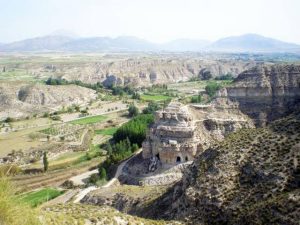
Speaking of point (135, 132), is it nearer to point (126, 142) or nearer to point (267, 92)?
point (126, 142)

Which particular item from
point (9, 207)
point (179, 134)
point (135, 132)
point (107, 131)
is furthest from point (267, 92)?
point (9, 207)

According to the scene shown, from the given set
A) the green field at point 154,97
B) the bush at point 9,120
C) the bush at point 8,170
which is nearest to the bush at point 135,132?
the bush at point 8,170

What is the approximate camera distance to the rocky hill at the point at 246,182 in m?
25.4

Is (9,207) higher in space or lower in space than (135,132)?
higher

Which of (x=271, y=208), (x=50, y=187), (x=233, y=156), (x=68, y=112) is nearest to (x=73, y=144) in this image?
(x=50, y=187)

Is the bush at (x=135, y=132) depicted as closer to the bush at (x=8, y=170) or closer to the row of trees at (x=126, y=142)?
the row of trees at (x=126, y=142)

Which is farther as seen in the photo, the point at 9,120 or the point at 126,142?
the point at 9,120

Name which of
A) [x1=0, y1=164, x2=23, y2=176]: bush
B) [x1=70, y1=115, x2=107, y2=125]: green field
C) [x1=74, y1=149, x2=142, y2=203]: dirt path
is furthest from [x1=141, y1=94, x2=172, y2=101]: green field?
[x1=74, y1=149, x2=142, y2=203]: dirt path

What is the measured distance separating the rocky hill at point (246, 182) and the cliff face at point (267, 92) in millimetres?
27380

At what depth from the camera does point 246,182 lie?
95.6ft

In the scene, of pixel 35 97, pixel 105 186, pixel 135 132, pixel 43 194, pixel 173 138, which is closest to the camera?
pixel 105 186

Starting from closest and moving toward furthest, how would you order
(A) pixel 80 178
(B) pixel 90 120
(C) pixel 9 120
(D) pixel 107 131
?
(A) pixel 80 178, (D) pixel 107 131, (B) pixel 90 120, (C) pixel 9 120

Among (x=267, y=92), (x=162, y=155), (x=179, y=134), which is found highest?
(x=267, y=92)

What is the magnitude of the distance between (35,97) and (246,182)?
10819cm
